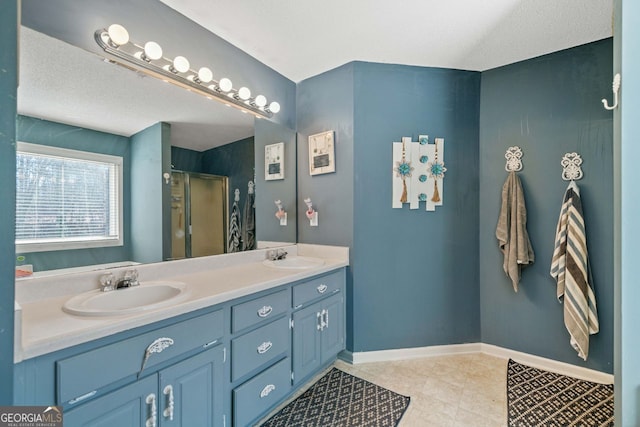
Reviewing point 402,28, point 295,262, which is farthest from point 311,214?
point 402,28

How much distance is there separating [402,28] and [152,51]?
153 cm

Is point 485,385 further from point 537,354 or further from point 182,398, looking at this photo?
point 182,398

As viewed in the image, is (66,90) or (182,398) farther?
(66,90)

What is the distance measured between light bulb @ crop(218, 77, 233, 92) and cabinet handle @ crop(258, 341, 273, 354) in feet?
5.40

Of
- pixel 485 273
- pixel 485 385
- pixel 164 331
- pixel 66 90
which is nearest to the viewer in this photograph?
pixel 164 331

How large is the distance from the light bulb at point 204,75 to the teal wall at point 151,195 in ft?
1.24

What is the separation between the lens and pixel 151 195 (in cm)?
157

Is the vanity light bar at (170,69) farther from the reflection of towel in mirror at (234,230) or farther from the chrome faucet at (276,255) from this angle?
the chrome faucet at (276,255)

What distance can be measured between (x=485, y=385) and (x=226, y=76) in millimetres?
2851

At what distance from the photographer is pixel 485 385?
1.93 m

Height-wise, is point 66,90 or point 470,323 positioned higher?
point 66,90

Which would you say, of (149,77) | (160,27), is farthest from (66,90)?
(160,27)

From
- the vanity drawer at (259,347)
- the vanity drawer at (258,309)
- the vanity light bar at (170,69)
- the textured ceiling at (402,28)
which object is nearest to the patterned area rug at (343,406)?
the vanity drawer at (259,347)

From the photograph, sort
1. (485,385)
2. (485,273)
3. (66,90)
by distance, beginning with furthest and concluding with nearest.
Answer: (485,273) → (485,385) → (66,90)
